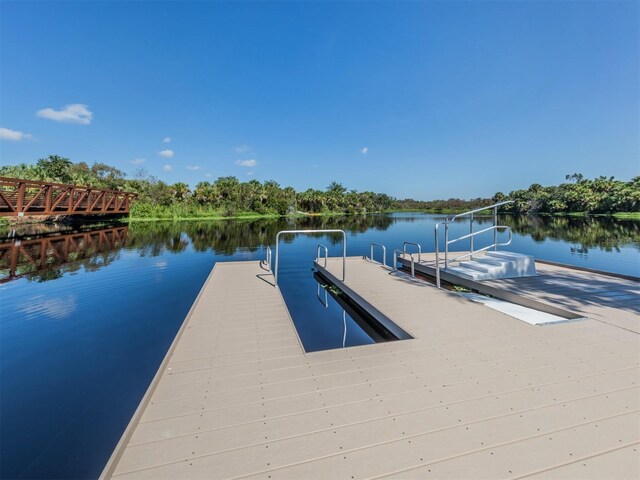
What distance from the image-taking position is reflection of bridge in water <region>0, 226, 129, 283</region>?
8.90 meters

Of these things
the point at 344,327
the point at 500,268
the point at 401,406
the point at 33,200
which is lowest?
the point at 344,327

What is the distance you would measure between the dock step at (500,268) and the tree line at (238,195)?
1388 inches

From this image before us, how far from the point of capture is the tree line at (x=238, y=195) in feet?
114

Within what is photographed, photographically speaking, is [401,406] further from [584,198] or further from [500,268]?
[584,198]

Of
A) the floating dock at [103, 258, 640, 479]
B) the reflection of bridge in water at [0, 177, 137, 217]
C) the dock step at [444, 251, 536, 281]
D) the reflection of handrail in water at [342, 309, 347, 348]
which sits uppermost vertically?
the reflection of bridge in water at [0, 177, 137, 217]

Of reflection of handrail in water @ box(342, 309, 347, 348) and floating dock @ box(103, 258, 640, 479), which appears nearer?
floating dock @ box(103, 258, 640, 479)

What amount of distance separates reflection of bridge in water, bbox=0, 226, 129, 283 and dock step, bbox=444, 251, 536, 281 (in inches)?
472

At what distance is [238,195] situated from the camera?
4109 cm

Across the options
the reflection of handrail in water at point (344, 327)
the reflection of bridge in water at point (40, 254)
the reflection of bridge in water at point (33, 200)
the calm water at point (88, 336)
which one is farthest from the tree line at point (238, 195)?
the reflection of handrail in water at point (344, 327)

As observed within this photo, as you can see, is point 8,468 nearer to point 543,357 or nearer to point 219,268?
point 543,357

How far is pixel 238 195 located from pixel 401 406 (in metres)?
41.6

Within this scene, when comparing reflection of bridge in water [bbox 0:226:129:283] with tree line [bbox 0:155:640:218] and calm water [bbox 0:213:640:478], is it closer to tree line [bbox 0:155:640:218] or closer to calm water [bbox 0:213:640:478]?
calm water [bbox 0:213:640:478]

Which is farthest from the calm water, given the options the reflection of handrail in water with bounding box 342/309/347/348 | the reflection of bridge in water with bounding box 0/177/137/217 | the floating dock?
the reflection of bridge in water with bounding box 0/177/137/217

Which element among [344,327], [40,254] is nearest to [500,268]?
[344,327]
